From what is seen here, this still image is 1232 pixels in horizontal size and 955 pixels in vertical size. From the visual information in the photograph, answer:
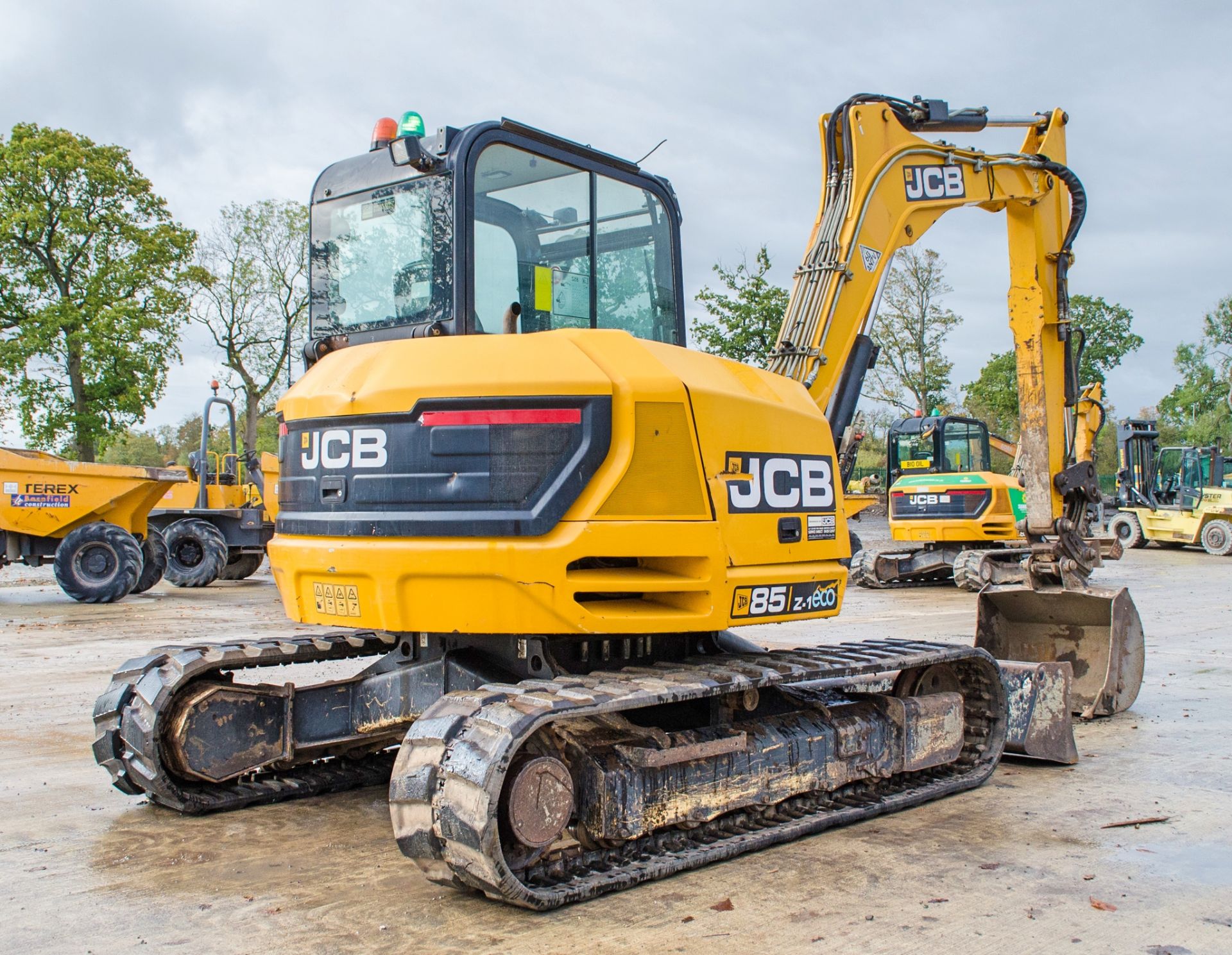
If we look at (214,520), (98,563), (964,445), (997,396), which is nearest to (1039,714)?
(98,563)

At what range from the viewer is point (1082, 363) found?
5297 centimetres

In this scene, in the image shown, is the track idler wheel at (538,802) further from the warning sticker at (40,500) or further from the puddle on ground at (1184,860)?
the warning sticker at (40,500)

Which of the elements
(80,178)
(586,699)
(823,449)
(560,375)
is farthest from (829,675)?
(80,178)

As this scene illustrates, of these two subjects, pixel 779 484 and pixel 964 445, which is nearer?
pixel 779 484

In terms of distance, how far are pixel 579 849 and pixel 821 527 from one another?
187 centimetres

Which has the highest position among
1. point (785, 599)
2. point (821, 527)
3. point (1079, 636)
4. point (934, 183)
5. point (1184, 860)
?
point (934, 183)

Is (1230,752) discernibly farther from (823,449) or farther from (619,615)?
(619,615)

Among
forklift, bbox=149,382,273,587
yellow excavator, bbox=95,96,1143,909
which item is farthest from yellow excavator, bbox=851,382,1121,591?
yellow excavator, bbox=95,96,1143,909

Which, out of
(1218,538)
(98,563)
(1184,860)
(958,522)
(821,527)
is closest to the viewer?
(1184,860)

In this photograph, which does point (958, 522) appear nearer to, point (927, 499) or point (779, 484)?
point (927, 499)

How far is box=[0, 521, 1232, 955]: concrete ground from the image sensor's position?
3.76 meters

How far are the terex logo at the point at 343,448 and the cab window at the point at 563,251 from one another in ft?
2.02

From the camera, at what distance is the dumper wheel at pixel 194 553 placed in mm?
18078

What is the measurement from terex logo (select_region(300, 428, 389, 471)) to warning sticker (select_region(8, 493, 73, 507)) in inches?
474
